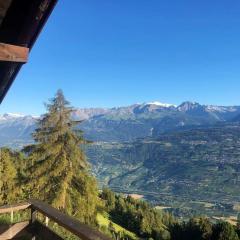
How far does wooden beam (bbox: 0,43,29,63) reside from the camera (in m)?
3.84

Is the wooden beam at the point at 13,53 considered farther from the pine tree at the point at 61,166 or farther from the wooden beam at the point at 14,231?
the pine tree at the point at 61,166

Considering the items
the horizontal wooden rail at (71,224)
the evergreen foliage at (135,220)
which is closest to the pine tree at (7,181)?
the horizontal wooden rail at (71,224)

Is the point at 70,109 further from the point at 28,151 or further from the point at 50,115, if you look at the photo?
the point at 28,151

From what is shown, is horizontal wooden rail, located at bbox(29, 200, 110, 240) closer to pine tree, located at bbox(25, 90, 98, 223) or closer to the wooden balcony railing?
the wooden balcony railing

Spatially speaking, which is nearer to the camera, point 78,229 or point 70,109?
point 78,229

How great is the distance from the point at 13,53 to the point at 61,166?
32.2m

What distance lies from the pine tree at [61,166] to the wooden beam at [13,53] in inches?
1214

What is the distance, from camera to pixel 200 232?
264 ft

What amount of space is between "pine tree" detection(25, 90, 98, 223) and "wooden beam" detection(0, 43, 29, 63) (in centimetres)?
3082

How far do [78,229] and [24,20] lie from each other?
8.00ft

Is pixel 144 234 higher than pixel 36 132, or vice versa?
pixel 36 132

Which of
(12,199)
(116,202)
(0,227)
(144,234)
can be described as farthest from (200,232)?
(0,227)

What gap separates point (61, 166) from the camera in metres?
35.5

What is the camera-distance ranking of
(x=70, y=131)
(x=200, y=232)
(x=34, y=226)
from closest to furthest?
(x=34, y=226)
(x=70, y=131)
(x=200, y=232)
